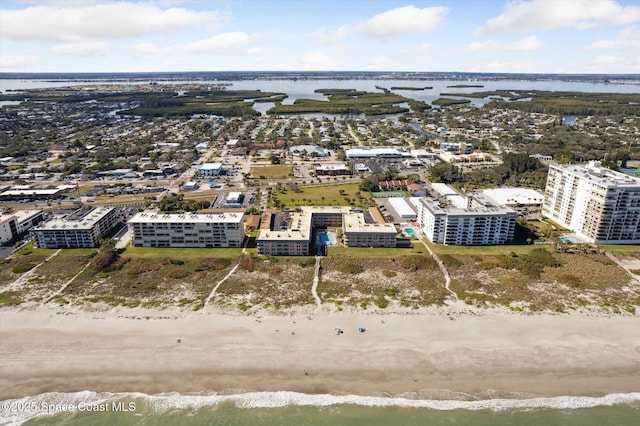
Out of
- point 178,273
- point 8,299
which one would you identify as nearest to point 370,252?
point 178,273

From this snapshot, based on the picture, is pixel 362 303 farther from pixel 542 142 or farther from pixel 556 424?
pixel 542 142

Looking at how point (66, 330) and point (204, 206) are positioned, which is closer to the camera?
point (66, 330)

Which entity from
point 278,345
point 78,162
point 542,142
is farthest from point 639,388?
point 78,162

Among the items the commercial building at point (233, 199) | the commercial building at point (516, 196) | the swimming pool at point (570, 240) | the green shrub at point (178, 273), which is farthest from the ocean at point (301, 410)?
the commercial building at point (516, 196)

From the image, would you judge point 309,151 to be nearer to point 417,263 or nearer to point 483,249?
point 483,249

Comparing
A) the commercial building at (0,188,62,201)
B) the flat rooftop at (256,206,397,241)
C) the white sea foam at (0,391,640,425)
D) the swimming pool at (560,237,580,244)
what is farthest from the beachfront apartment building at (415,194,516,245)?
the commercial building at (0,188,62,201)

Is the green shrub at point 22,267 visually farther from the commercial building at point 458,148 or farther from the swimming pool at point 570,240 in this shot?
the commercial building at point 458,148

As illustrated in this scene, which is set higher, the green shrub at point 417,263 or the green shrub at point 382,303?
the green shrub at point 417,263
